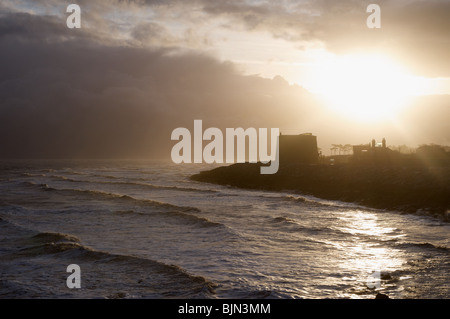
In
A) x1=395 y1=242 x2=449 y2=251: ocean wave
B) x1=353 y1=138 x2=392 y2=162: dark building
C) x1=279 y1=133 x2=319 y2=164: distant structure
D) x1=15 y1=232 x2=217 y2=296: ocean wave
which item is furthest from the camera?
x1=279 y1=133 x2=319 y2=164: distant structure

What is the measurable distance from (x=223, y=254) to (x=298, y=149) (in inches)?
2390

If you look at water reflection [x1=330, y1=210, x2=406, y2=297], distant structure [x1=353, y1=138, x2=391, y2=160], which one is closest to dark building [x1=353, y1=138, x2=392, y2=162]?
distant structure [x1=353, y1=138, x2=391, y2=160]

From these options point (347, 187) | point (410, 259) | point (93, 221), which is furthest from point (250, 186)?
point (410, 259)

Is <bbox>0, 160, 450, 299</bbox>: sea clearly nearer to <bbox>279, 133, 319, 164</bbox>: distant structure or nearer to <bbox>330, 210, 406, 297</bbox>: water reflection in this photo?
<bbox>330, 210, 406, 297</bbox>: water reflection

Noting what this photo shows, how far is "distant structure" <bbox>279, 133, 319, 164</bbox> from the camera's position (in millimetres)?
78000

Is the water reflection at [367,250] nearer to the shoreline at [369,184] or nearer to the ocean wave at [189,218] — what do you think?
the shoreline at [369,184]

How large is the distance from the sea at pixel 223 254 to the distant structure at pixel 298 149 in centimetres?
4351

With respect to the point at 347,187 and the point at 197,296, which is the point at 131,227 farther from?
the point at 347,187

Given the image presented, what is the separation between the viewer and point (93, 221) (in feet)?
96.0

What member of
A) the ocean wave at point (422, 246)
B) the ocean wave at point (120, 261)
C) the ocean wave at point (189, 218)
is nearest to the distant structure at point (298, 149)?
the ocean wave at point (189, 218)

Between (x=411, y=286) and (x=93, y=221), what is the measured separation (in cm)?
2088

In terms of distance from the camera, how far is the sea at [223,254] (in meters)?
14.5

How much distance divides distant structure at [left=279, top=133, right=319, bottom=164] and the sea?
4351cm

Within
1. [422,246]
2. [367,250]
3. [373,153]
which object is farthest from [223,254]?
[373,153]
